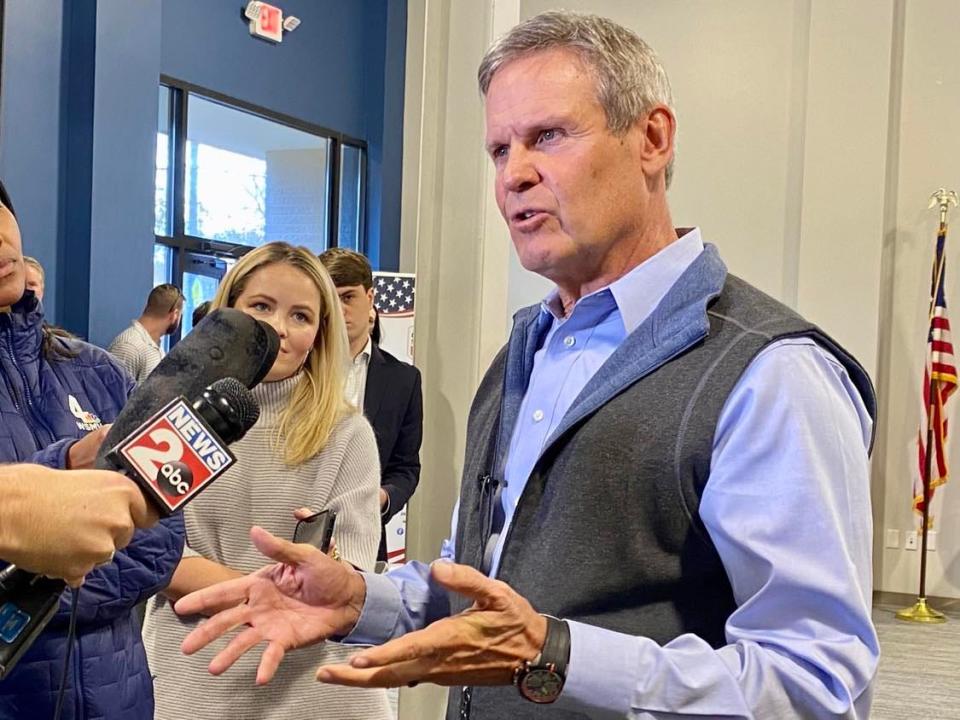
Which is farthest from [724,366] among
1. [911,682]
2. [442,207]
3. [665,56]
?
[665,56]

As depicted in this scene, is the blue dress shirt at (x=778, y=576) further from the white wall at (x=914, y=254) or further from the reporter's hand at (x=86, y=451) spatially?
the white wall at (x=914, y=254)

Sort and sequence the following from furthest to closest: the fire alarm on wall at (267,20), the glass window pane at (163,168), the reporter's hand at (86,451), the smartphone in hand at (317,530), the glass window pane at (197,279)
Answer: the fire alarm on wall at (267,20)
the glass window pane at (197,279)
the glass window pane at (163,168)
the smartphone in hand at (317,530)
the reporter's hand at (86,451)

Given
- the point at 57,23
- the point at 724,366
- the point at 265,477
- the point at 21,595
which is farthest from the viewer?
the point at 57,23

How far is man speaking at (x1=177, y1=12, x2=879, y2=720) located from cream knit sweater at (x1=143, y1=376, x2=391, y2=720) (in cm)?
68

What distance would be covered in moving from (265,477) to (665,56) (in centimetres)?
734

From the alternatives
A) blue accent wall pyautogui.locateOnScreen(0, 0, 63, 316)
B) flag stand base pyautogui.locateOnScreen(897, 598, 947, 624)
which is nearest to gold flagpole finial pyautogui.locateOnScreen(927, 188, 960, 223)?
flag stand base pyautogui.locateOnScreen(897, 598, 947, 624)

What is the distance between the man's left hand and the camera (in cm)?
99

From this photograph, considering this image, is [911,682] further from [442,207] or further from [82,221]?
[82,221]

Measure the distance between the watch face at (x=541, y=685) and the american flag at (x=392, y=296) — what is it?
16.2 ft

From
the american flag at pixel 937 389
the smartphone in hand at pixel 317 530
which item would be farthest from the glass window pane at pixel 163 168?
the smartphone in hand at pixel 317 530

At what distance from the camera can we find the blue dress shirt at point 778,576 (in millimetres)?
1122

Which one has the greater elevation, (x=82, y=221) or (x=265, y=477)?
(x=82, y=221)

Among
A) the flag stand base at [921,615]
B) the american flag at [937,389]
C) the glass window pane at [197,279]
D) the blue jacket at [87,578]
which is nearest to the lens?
the blue jacket at [87,578]

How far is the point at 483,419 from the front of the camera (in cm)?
159
